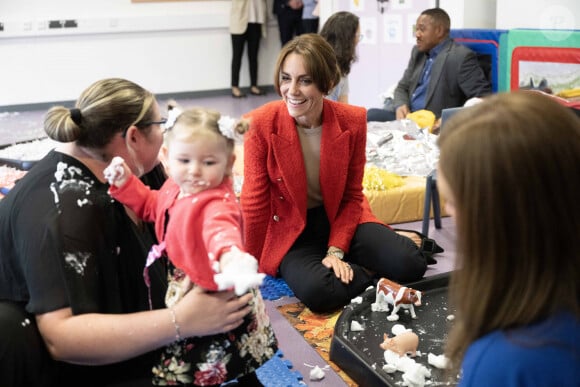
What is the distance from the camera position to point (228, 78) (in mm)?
9195

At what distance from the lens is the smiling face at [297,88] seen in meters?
2.64

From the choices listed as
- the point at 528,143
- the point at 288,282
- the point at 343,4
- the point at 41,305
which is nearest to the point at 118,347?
the point at 41,305

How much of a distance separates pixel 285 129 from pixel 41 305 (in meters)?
1.50

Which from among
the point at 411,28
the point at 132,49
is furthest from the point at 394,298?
the point at 132,49

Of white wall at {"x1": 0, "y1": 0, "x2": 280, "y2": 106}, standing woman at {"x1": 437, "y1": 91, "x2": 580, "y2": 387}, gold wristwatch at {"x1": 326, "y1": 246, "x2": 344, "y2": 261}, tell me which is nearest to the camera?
standing woman at {"x1": 437, "y1": 91, "x2": 580, "y2": 387}

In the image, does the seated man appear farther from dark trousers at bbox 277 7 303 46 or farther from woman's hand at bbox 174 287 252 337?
woman's hand at bbox 174 287 252 337

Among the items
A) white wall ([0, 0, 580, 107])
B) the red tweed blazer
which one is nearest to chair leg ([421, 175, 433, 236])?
the red tweed blazer

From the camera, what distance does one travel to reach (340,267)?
8.93 ft

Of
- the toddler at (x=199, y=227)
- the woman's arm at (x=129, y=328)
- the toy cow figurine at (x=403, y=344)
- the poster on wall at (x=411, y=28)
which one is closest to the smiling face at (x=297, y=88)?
the toy cow figurine at (x=403, y=344)

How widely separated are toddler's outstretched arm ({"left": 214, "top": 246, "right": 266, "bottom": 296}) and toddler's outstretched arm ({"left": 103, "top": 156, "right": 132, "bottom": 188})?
15.1 inches

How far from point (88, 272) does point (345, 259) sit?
5.42 ft

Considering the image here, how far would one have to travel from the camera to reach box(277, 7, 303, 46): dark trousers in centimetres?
867

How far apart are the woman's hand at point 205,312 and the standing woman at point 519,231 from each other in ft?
1.91

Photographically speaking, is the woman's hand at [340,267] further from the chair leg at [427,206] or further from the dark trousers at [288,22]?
the dark trousers at [288,22]
